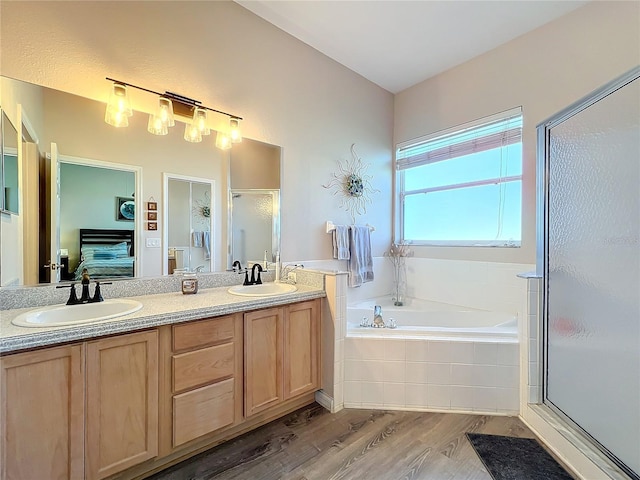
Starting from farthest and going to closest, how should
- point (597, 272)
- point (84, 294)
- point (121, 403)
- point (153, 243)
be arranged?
point (153, 243)
point (597, 272)
point (84, 294)
point (121, 403)

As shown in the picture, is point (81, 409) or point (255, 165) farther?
point (255, 165)

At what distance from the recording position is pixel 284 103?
261cm

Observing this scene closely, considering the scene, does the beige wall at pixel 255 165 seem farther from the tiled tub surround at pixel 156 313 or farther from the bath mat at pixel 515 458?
the bath mat at pixel 515 458

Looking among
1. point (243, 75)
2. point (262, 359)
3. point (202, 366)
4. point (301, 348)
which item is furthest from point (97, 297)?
point (243, 75)

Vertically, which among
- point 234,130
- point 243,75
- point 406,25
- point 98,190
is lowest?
point 98,190

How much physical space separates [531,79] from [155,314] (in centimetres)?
328

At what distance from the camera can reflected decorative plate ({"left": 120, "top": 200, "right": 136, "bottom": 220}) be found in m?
1.85

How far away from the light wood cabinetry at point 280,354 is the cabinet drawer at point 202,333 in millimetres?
122

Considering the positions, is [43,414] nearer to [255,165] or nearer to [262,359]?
[262,359]

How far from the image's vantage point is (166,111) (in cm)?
193

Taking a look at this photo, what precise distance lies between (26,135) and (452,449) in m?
2.88

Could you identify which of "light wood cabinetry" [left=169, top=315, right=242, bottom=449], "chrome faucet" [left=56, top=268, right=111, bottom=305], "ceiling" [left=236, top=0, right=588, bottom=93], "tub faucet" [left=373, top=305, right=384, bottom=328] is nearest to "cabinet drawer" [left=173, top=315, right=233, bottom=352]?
"light wood cabinetry" [left=169, top=315, right=242, bottom=449]

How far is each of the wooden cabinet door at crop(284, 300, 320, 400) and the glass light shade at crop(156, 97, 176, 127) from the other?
142 cm

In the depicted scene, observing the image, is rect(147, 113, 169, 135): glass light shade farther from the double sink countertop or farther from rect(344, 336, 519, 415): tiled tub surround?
rect(344, 336, 519, 415): tiled tub surround
